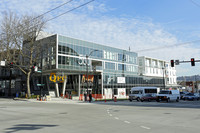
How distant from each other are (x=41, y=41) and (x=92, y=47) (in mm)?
16653

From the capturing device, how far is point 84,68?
175 ft

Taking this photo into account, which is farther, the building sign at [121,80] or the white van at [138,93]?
the building sign at [121,80]

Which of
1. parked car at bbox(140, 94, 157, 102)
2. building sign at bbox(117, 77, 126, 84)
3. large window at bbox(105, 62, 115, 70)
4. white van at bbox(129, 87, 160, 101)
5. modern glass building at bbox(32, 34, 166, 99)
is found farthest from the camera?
building sign at bbox(117, 77, 126, 84)

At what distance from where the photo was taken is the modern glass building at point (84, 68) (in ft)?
157

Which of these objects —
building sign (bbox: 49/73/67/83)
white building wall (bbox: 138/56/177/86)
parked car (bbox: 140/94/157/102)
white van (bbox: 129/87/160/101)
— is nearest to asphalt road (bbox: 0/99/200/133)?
parked car (bbox: 140/94/157/102)

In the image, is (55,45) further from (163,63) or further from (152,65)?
(163,63)

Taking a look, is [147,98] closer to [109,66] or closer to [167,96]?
[167,96]

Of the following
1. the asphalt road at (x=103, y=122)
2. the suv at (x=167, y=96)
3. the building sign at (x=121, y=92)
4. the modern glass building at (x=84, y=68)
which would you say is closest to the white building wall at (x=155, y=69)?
the modern glass building at (x=84, y=68)

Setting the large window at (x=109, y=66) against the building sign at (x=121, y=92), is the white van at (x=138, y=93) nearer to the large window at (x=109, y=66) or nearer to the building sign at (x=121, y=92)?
the large window at (x=109, y=66)

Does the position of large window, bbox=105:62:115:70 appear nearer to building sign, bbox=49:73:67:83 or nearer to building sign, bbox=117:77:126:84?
building sign, bbox=117:77:126:84

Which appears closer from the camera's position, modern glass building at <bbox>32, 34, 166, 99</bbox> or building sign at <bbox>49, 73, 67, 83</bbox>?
building sign at <bbox>49, 73, 67, 83</bbox>

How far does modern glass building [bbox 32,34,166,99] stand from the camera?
47812 mm

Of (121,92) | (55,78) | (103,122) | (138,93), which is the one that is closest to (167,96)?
(138,93)

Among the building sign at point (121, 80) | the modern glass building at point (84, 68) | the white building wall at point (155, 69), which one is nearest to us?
the modern glass building at point (84, 68)
